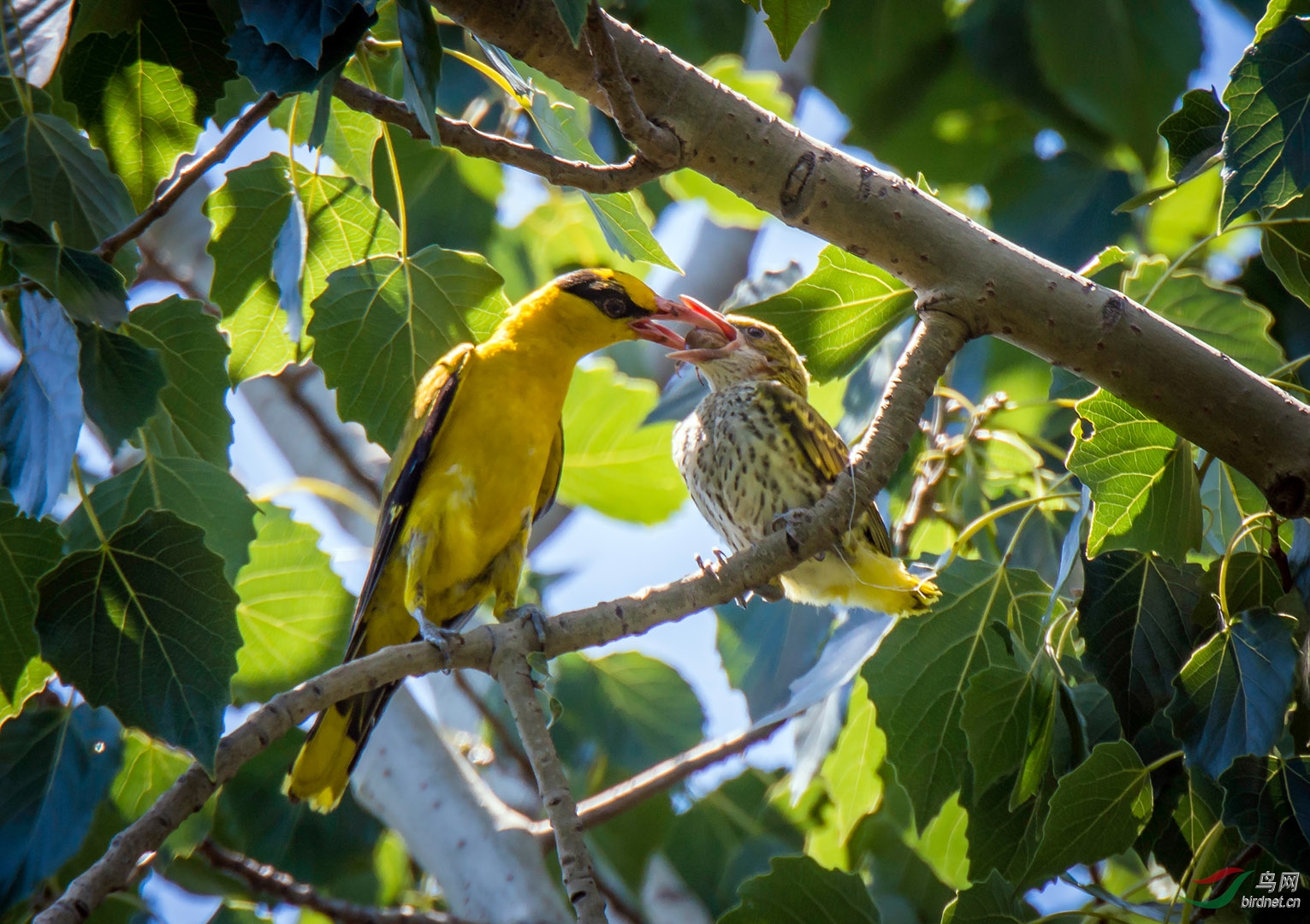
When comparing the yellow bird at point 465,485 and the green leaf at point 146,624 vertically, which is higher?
the yellow bird at point 465,485

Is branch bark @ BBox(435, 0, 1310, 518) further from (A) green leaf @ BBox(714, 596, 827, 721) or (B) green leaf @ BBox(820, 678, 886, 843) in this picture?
(A) green leaf @ BBox(714, 596, 827, 721)

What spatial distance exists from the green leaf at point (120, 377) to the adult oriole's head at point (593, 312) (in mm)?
1802

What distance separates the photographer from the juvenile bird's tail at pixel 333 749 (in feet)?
11.0

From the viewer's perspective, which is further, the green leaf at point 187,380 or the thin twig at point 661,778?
the thin twig at point 661,778

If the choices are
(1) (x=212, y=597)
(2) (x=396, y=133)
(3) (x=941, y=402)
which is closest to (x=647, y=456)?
(3) (x=941, y=402)

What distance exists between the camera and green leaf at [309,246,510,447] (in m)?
2.72

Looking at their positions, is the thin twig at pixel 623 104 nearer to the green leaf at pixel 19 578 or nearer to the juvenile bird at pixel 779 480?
the juvenile bird at pixel 779 480

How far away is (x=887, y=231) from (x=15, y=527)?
1768 mm

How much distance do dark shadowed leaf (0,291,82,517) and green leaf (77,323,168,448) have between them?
203mm

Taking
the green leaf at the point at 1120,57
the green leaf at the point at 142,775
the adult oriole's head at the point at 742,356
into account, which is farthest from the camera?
the green leaf at the point at 1120,57

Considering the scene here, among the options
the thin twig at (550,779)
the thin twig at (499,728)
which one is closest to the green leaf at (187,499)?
the thin twig at (550,779)

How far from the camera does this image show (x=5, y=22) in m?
2.23

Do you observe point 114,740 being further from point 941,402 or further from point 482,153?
point 941,402

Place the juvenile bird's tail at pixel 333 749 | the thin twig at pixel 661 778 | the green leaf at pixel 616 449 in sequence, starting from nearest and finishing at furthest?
the juvenile bird's tail at pixel 333 749 → the thin twig at pixel 661 778 → the green leaf at pixel 616 449
